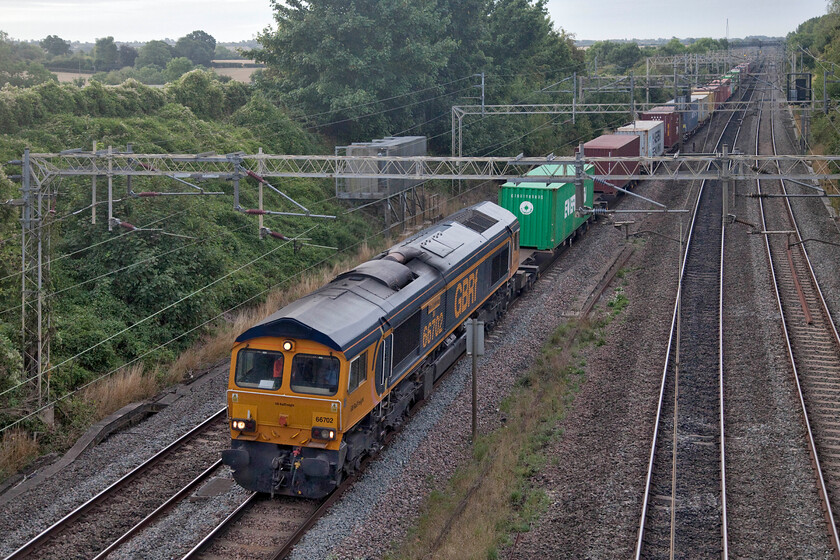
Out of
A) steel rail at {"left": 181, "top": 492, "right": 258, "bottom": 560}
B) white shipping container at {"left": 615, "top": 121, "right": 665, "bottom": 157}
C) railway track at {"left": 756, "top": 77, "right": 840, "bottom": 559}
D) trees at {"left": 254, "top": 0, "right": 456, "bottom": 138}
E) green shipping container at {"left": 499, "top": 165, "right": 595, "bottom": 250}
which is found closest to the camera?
steel rail at {"left": 181, "top": 492, "right": 258, "bottom": 560}

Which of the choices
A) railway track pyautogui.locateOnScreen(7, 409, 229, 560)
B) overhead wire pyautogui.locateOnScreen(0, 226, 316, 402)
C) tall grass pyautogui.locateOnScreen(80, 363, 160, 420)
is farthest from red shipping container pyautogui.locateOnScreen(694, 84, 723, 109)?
railway track pyautogui.locateOnScreen(7, 409, 229, 560)

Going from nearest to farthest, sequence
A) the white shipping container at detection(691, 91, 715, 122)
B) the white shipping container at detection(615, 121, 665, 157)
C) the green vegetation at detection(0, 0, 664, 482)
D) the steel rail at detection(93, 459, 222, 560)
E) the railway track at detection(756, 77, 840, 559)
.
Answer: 1. the steel rail at detection(93, 459, 222, 560)
2. the railway track at detection(756, 77, 840, 559)
3. the green vegetation at detection(0, 0, 664, 482)
4. the white shipping container at detection(615, 121, 665, 157)
5. the white shipping container at detection(691, 91, 715, 122)

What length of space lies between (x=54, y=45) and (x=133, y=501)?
291 feet

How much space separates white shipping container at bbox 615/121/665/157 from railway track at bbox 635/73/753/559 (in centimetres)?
1733

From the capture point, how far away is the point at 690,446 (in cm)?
1634

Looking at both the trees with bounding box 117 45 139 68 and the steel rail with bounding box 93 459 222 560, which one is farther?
the trees with bounding box 117 45 139 68

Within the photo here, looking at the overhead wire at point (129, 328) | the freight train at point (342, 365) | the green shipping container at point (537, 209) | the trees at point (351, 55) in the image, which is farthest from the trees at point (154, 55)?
the freight train at point (342, 365)

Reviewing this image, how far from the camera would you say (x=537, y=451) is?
16.5 m

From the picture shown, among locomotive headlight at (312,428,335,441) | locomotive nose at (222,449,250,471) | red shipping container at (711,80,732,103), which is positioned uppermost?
red shipping container at (711,80,732,103)

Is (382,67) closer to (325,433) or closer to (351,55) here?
(351,55)

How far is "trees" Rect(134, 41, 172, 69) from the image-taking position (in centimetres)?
8825

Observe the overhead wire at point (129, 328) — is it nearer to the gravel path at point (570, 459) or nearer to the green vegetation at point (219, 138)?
the green vegetation at point (219, 138)

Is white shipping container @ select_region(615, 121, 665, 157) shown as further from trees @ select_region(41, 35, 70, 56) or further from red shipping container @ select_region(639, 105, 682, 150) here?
trees @ select_region(41, 35, 70, 56)

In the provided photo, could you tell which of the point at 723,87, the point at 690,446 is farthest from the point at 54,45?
the point at 690,446
